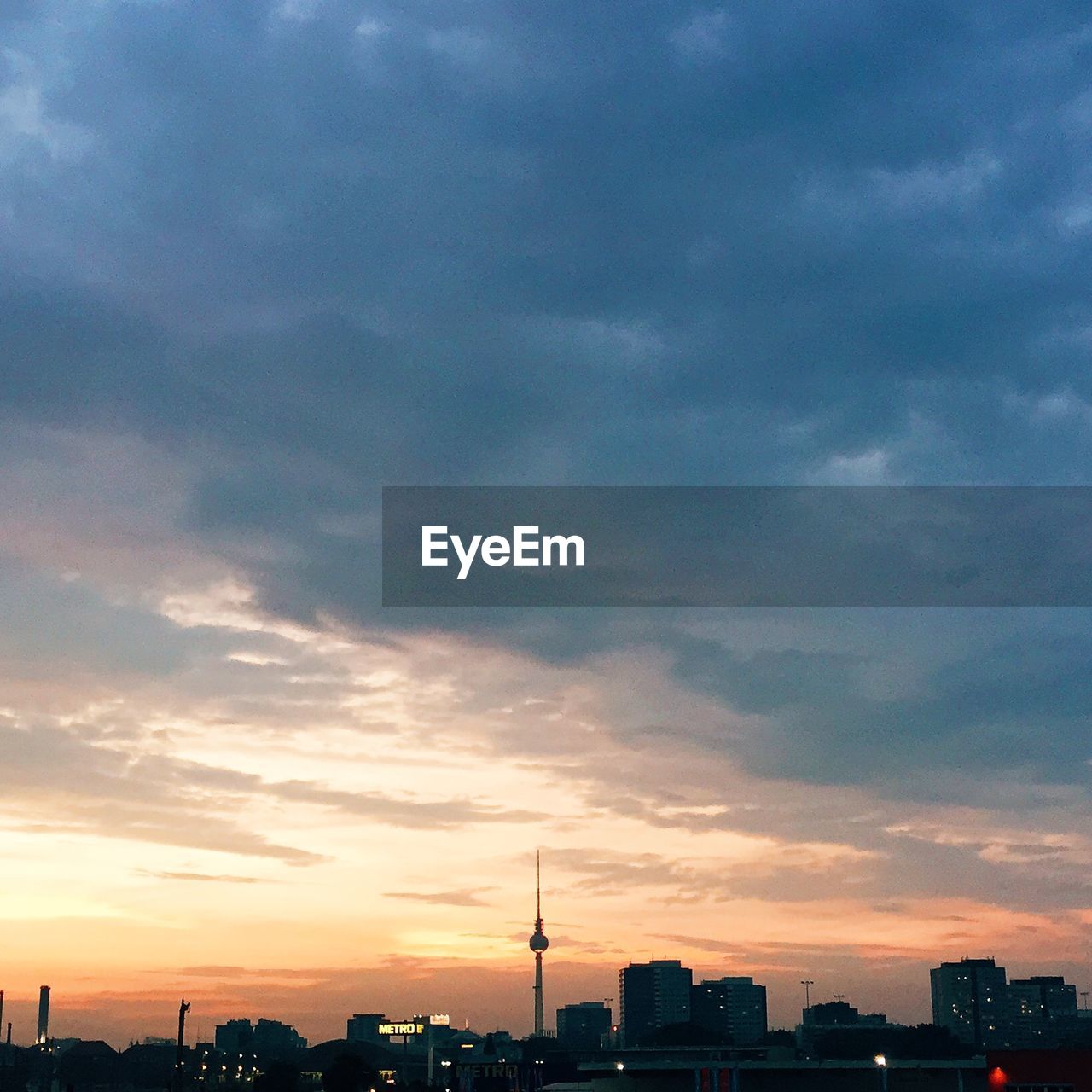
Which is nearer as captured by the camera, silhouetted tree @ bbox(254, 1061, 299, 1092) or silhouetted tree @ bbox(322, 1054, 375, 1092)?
silhouetted tree @ bbox(322, 1054, 375, 1092)

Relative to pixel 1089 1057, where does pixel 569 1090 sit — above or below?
below

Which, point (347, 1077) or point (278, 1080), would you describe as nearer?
point (347, 1077)

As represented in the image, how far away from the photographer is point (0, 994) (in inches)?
7613

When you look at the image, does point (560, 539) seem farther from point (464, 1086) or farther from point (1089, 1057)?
point (464, 1086)

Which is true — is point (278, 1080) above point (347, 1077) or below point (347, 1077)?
below

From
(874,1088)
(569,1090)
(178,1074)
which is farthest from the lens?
(569,1090)

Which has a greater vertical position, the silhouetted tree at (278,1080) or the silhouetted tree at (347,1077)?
the silhouetted tree at (347,1077)

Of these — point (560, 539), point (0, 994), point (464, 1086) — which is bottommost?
point (464, 1086)

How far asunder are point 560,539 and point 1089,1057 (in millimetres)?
60602

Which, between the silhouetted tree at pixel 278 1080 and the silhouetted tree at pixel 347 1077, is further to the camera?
the silhouetted tree at pixel 278 1080

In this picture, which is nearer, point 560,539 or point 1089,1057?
point 560,539

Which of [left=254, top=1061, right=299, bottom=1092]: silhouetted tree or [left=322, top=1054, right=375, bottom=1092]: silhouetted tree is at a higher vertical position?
[left=322, top=1054, right=375, bottom=1092]: silhouetted tree

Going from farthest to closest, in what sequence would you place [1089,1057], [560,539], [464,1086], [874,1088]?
1. [464,1086]
2. [874,1088]
3. [1089,1057]
4. [560,539]

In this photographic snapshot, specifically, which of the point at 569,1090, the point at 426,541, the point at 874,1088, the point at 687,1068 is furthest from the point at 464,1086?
the point at 426,541
